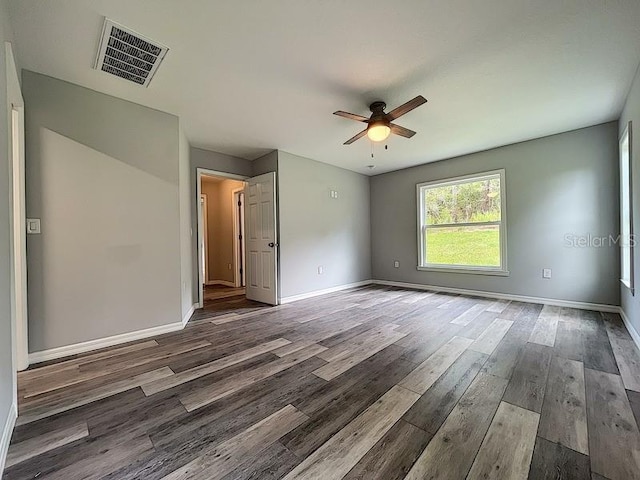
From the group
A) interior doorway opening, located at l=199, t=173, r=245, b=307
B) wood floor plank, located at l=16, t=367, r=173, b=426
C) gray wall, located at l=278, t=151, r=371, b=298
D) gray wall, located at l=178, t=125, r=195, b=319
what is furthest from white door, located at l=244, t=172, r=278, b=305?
wood floor plank, located at l=16, t=367, r=173, b=426

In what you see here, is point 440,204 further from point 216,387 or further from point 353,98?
point 216,387

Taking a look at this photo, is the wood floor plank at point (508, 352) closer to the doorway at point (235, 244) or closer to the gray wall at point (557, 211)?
the gray wall at point (557, 211)

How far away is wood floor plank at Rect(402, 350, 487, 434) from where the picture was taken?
1.46 metres

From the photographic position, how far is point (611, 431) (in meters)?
1.36

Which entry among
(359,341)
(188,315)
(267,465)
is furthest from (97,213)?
(359,341)

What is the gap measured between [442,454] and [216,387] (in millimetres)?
1380

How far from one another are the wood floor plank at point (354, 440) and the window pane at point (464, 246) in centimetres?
351

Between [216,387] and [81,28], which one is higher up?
[81,28]

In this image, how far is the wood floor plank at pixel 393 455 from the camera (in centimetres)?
112

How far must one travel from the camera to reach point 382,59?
213cm

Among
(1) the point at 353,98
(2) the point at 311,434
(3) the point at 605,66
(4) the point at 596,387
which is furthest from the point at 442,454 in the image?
(3) the point at 605,66

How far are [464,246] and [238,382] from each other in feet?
13.8

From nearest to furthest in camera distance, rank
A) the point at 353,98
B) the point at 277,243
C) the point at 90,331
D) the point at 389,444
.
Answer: the point at 389,444 < the point at 90,331 < the point at 353,98 < the point at 277,243

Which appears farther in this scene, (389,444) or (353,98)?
(353,98)
